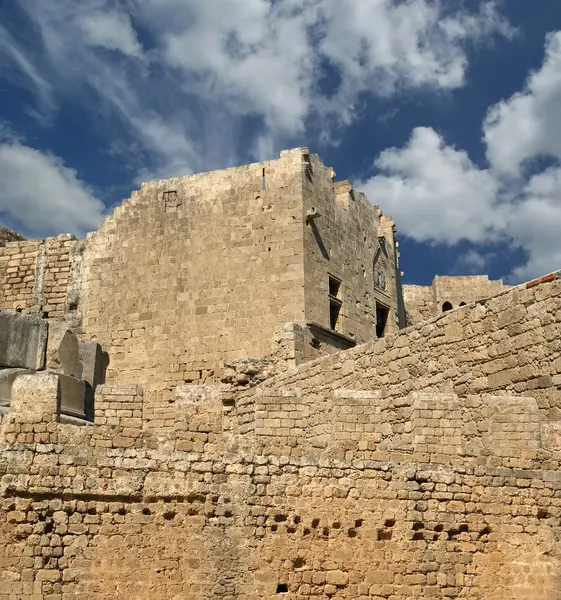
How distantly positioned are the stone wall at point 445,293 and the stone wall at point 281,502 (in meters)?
19.1

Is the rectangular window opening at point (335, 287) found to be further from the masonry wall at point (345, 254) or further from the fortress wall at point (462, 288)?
the fortress wall at point (462, 288)

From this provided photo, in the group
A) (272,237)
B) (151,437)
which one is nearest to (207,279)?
(272,237)

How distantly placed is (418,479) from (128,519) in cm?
276

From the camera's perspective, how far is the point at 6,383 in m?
11.1

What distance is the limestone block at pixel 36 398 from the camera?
8039mm

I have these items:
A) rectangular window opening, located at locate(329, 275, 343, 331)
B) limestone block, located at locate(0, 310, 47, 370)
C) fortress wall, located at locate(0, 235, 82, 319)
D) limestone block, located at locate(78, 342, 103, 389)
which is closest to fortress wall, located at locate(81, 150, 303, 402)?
fortress wall, located at locate(0, 235, 82, 319)

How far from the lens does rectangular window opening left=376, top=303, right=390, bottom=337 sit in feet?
68.6

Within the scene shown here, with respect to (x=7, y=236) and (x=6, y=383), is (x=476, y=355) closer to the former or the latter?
(x=6, y=383)

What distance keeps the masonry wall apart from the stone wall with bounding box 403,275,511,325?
23.3ft

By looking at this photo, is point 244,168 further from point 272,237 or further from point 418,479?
point 418,479

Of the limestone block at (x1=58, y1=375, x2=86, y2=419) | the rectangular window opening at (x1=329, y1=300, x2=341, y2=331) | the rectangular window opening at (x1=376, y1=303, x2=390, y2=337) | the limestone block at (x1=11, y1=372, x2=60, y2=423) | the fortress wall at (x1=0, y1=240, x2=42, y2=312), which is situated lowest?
the limestone block at (x1=11, y1=372, x2=60, y2=423)

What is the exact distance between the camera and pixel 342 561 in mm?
8125

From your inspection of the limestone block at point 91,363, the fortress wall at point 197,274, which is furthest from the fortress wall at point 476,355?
the fortress wall at point 197,274

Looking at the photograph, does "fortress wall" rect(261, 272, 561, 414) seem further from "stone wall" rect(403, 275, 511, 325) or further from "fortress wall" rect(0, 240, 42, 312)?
"stone wall" rect(403, 275, 511, 325)
